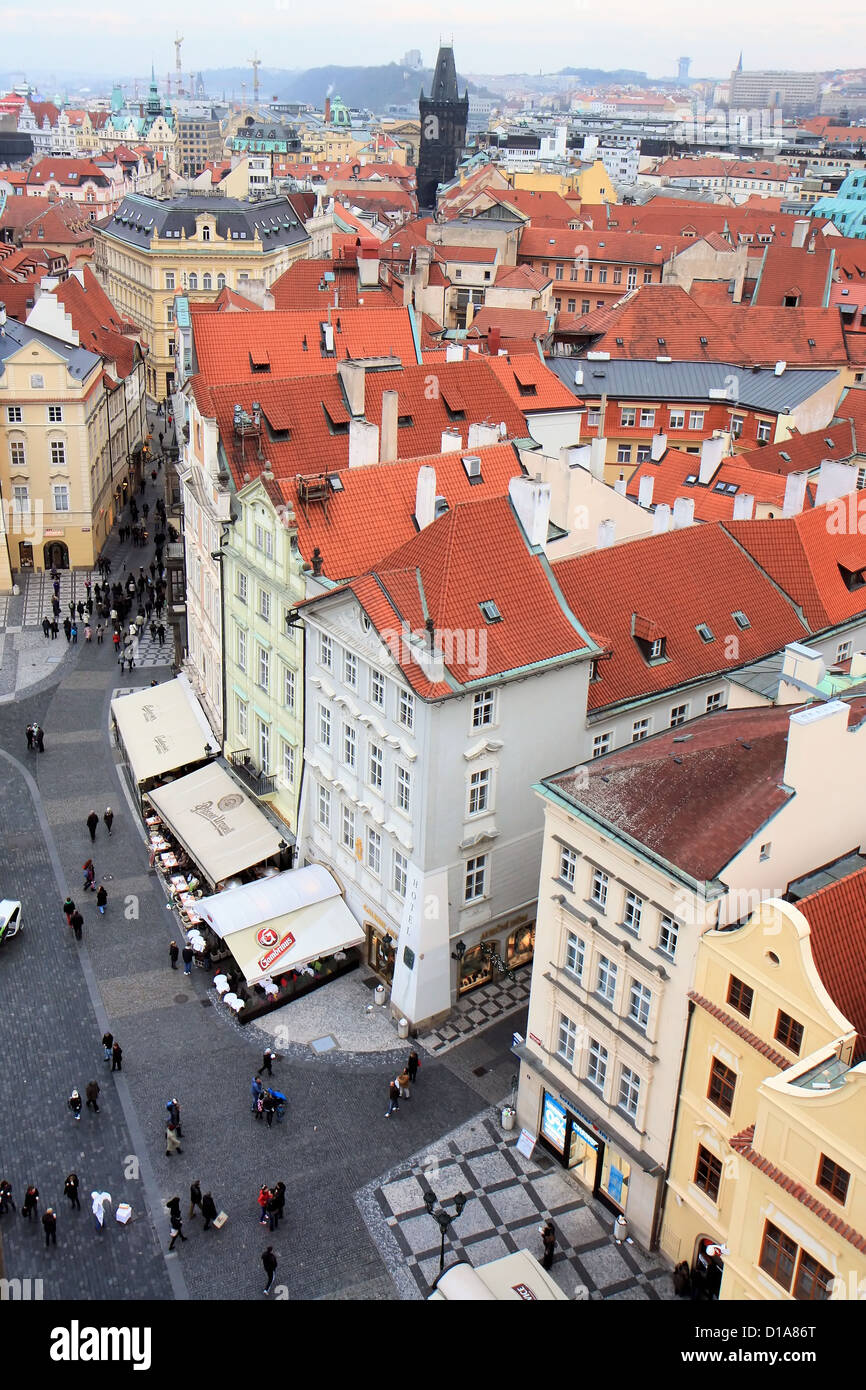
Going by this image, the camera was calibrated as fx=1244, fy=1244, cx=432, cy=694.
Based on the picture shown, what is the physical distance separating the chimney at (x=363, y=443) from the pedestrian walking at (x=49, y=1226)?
26.9 metres

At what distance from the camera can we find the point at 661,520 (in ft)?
154

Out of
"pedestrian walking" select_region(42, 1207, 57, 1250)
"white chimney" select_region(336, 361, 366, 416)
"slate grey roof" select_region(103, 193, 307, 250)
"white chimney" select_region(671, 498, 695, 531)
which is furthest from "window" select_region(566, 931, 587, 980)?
"slate grey roof" select_region(103, 193, 307, 250)

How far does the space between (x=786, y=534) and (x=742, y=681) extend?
515 inches

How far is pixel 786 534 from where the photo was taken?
155ft

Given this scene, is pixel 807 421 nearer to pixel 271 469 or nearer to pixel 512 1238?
pixel 271 469

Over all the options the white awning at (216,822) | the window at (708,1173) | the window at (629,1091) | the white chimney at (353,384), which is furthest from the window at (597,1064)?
the white chimney at (353,384)

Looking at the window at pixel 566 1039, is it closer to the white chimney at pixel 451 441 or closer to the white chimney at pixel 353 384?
the white chimney at pixel 451 441

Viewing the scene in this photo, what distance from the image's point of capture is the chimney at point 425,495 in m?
42.0

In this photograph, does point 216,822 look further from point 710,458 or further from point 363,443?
point 710,458

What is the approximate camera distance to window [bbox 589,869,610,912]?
30641mm

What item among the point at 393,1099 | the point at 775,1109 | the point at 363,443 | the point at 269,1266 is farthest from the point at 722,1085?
the point at 363,443

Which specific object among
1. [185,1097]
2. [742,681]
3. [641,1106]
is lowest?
[185,1097]
